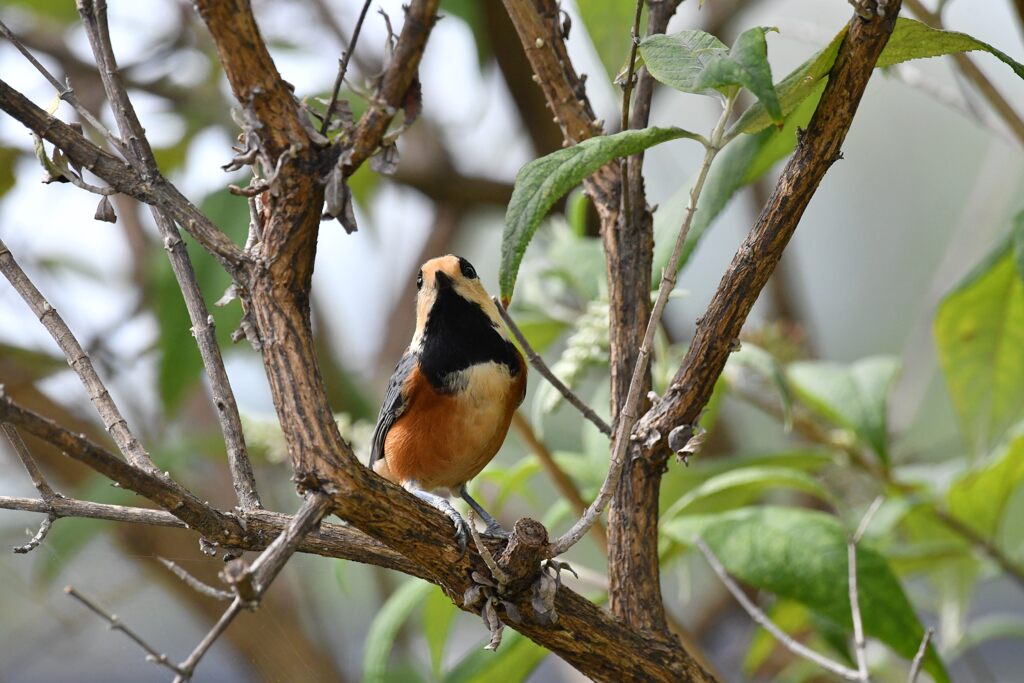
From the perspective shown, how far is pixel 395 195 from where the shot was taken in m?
2.59

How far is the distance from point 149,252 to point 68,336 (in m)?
1.67

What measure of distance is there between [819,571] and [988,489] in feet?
1.24

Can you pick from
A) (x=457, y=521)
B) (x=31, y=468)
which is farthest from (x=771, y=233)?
(x=31, y=468)

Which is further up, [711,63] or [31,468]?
[711,63]

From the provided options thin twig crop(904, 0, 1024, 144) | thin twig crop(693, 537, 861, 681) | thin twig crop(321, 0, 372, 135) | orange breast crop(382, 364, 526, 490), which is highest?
thin twig crop(904, 0, 1024, 144)

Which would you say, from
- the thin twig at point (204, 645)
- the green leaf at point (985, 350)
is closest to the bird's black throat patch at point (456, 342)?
the thin twig at point (204, 645)

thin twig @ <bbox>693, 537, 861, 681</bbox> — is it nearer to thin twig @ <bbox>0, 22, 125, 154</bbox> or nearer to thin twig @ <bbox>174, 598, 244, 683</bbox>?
thin twig @ <bbox>174, 598, 244, 683</bbox>

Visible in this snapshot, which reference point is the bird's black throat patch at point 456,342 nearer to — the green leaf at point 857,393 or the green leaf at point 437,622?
the green leaf at point 437,622

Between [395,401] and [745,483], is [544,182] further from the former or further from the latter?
[745,483]

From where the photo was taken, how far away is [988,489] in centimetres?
131

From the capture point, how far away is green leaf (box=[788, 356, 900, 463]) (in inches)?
50.9

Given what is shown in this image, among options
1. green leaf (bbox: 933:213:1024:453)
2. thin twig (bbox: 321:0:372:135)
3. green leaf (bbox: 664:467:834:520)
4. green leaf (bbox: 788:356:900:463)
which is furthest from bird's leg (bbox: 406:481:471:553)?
green leaf (bbox: 933:213:1024:453)

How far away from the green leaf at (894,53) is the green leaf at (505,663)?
667 mm

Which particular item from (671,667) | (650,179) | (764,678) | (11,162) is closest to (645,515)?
(671,667)
